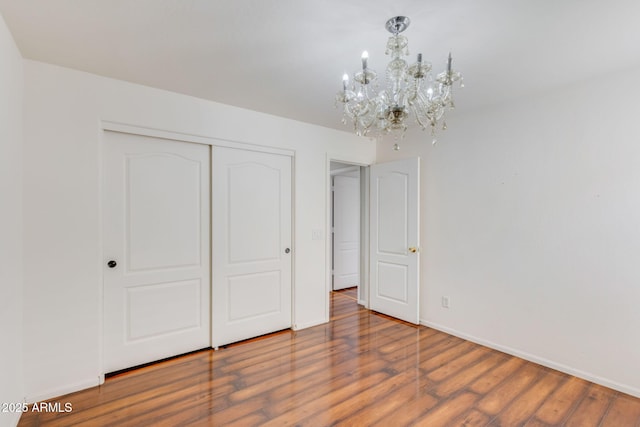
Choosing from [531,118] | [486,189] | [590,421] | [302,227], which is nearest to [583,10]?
[531,118]

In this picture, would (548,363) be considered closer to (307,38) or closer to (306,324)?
(306,324)

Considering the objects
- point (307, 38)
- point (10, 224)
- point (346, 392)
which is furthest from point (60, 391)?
point (307, 38)

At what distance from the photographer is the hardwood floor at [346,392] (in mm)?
2012

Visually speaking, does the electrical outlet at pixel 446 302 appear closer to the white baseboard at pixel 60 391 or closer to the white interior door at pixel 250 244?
the white interior door at pixel 250 244

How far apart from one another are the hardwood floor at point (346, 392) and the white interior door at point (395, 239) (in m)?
0.77

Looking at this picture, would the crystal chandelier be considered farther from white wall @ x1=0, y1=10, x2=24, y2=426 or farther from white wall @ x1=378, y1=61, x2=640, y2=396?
white wall @ x1=0, y1=10, x2=24, y2=426

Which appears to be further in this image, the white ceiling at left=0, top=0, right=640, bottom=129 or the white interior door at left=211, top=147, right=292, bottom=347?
the white interior door at left=211, top=147, right=292, bottom=347

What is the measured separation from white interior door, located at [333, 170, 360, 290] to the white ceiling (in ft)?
9.65

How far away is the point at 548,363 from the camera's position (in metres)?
2.71

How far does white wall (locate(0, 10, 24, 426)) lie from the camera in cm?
172

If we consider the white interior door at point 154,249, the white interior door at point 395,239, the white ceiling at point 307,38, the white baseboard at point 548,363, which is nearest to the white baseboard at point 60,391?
the white interior door at point 154,249

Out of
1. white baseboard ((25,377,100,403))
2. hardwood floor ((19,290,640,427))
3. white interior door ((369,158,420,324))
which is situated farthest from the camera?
white interior door ((369,158,420,324))

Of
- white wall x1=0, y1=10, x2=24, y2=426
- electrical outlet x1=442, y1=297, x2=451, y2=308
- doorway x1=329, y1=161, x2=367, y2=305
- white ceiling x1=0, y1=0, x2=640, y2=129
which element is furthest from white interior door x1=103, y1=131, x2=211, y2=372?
doorway x1=329, y1=161, x2=367, y2=305

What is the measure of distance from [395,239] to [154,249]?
8.64ft
